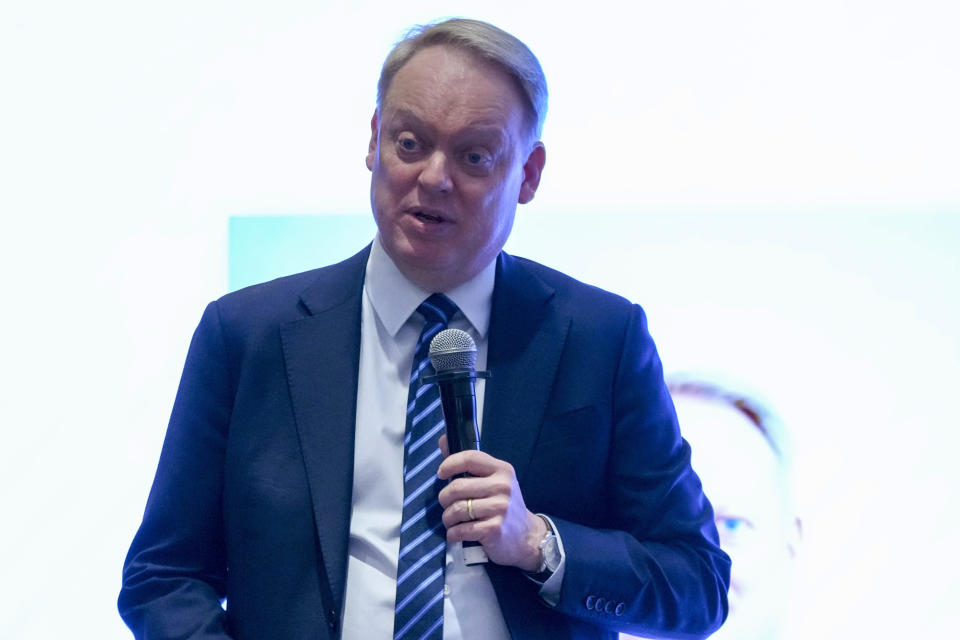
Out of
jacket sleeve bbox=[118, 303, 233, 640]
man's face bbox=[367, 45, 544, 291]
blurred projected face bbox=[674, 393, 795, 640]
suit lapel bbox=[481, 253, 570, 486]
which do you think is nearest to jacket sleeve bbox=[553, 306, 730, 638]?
suit lapel bbox=[481, 253, 570, 486]

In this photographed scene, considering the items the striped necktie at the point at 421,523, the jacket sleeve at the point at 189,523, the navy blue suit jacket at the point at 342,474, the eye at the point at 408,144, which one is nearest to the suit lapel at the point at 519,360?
the navy blue suit jacket at the point at 342,474

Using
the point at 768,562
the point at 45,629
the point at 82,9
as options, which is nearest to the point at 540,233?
the point at 768,562

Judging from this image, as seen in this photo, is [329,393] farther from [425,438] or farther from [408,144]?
[408,144]

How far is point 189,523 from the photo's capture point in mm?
1922

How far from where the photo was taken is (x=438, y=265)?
6.64 ft

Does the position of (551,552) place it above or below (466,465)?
below

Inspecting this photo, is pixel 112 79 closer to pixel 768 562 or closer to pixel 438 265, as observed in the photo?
pixel 438 265

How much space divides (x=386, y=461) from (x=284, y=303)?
1.29ft

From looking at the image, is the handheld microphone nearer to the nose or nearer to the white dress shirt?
the white dress shirt

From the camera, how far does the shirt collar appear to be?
2.07 m

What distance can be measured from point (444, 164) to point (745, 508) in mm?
1394

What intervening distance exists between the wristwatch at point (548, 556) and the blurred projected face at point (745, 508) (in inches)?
42.0

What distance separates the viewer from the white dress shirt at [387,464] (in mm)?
1856

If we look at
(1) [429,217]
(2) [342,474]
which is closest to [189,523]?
(2) [342,474]
